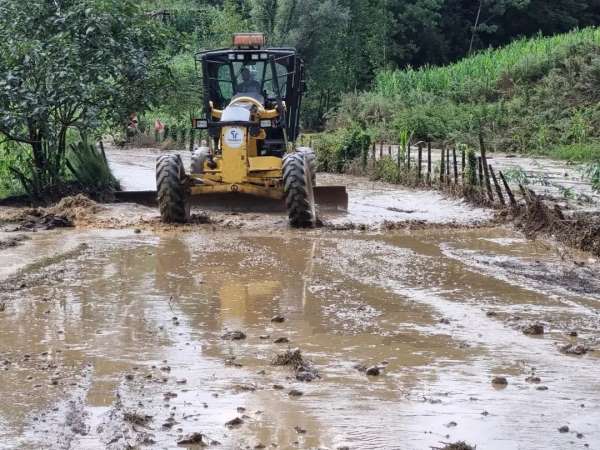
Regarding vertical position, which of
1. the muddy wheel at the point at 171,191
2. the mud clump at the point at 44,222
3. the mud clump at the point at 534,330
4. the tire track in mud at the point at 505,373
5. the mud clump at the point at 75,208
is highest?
the muddy wheel at the point at 171,191

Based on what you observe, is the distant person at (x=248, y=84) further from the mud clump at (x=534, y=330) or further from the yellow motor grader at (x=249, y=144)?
the mud clump at (x=534, y=330)

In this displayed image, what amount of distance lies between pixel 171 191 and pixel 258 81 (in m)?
2.85

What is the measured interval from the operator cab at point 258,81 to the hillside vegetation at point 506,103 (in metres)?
10.2

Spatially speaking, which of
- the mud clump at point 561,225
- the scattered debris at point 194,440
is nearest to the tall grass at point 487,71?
the mud clump at point 561,225

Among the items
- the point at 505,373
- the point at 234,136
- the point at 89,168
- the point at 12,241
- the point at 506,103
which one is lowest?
the point at 505,373

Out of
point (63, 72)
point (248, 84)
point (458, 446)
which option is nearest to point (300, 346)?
point (458, 446)

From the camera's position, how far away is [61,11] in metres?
16.3

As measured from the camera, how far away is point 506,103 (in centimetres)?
3161

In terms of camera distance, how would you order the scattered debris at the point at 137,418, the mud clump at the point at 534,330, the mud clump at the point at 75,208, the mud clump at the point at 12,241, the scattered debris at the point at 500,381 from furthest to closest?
the mud clump at the point at 75,208
the mud clump at the point at 12,241
the mud clump at the point at 534,330
the scattered debris at the point at 500,381
the scattered debris at the point at 137,418

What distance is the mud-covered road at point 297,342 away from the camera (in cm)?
571

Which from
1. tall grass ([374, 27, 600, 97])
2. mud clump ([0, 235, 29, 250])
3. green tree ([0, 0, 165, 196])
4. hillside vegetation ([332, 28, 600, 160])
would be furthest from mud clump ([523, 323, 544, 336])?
tall grass ([374, 27, 600, 97])

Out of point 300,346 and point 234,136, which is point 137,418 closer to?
point 300,346

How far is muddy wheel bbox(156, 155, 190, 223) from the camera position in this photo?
45.6 feet

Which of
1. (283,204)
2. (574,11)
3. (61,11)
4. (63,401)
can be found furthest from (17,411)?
(574,11)
